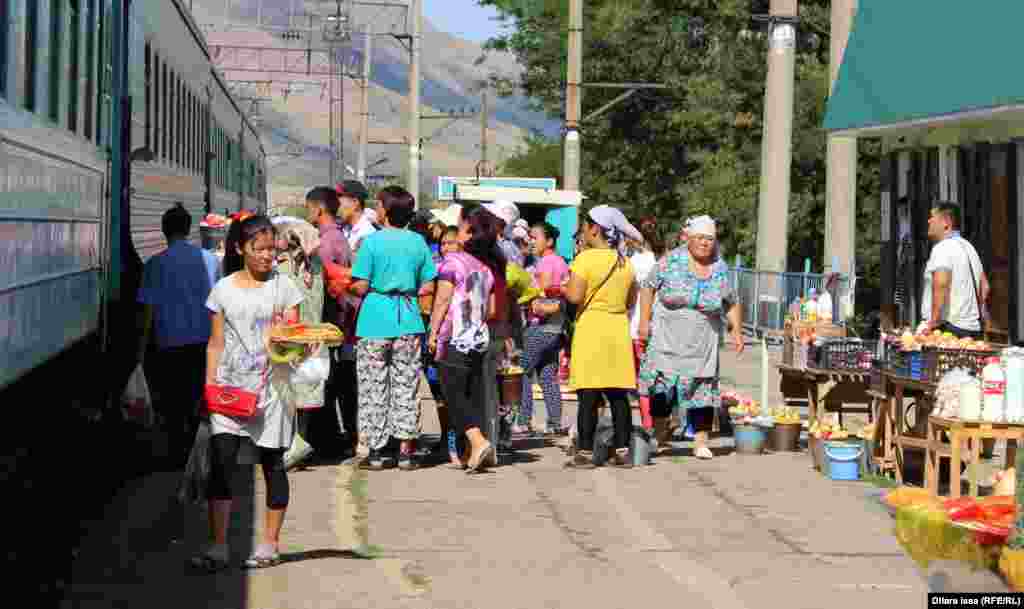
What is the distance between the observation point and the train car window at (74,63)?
1075 centimetres

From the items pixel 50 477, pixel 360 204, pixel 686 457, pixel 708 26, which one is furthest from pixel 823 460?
pixel 708 26

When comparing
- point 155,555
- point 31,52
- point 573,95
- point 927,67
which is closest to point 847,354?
point 927,67

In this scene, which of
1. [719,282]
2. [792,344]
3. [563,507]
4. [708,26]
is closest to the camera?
[563,507]

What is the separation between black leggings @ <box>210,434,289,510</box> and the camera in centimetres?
905

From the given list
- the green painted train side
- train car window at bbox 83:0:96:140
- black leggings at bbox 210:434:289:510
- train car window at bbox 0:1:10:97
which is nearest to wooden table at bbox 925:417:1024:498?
black leggings at bbox 210:434:289:510

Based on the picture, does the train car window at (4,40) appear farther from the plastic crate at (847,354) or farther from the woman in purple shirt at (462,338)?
the plastic crate at (847,354)

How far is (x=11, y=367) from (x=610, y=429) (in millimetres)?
5986

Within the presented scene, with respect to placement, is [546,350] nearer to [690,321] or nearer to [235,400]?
[690,321]

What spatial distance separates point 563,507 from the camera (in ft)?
38.0

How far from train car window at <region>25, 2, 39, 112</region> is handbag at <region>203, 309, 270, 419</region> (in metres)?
1.39

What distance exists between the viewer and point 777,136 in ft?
81.1

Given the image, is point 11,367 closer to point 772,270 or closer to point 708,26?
point 772,270

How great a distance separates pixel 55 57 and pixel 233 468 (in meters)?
2.35

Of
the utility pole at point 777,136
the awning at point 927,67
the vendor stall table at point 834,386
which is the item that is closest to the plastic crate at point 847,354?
the vendor stall table at point 834,386
